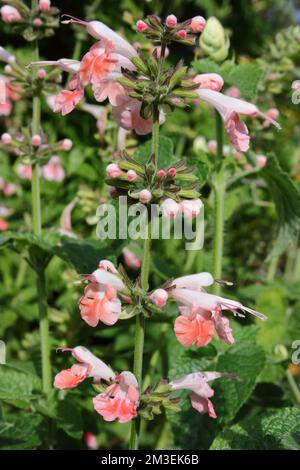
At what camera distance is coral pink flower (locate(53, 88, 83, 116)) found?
1190 millimetres

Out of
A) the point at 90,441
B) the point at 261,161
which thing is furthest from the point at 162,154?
the point at 90,441

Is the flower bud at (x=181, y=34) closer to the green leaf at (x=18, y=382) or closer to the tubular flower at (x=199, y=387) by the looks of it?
the tubular flower at (x=199, y=387)

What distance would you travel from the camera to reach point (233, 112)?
4.08 ft

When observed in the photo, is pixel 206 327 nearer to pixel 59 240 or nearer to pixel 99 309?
pixel 99 309

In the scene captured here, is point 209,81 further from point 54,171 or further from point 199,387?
point 54,171

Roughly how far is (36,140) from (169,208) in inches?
24.7

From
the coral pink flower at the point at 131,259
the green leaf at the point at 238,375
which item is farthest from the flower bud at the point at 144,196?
the coral pink flower at the point at 131,259

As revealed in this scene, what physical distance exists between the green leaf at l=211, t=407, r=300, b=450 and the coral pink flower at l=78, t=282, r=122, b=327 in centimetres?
39

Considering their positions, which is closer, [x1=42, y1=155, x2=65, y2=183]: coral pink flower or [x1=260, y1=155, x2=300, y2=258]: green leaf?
[x1=260, y1=155, x2=300, y2=258]: green leaf

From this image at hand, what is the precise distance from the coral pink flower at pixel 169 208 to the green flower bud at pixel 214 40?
0.68 m

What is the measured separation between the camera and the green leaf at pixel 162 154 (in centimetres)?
161

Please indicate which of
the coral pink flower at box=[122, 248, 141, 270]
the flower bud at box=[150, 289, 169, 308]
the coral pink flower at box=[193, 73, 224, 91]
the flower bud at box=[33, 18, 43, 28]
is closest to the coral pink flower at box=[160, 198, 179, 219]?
the flower bud at box=[150, 289, 169, 308]

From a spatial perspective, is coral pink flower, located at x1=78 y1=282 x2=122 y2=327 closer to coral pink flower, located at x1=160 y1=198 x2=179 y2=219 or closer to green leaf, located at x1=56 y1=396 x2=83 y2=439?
coral pink flower, located at x1=160 y1=198 x2=179 y2=219
